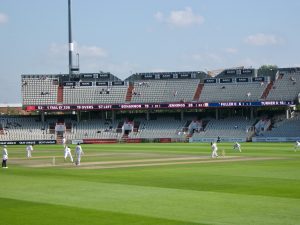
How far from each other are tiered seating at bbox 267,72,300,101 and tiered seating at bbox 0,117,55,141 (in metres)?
37.1

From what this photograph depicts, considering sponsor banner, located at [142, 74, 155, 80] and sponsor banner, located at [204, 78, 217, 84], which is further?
sponsor banner, located at [142, 74, 155, 80]

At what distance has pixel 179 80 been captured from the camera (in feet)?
357

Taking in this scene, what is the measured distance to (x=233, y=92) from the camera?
103m

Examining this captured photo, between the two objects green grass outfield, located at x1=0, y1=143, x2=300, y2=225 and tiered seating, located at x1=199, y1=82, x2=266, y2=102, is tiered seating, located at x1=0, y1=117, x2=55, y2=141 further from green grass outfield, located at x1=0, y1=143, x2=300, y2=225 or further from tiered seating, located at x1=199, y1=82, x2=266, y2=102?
green grass outfield, located at x1=0, y1=143, x2=300, y2=225

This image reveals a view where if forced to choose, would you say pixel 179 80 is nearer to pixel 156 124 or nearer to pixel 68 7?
pixel 156 124

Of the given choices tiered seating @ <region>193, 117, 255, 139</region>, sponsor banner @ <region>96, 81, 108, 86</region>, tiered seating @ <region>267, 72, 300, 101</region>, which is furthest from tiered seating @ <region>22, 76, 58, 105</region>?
tiered seating @ <region>267, 72, 300, 101</region>

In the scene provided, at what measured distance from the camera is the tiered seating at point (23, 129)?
330ft

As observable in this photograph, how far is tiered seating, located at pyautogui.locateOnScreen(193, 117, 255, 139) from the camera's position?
95.8 meters

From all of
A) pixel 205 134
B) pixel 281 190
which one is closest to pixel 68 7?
pixel 205 134

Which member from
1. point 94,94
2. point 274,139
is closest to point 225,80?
point 274,139

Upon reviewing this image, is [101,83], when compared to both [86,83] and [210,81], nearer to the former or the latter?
[86,83]

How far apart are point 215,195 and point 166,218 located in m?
5.68

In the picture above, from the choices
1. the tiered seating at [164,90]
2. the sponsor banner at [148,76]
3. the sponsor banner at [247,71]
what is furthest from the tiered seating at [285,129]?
the sponsor banner at [148,76]

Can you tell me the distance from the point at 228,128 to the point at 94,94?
25.0m
